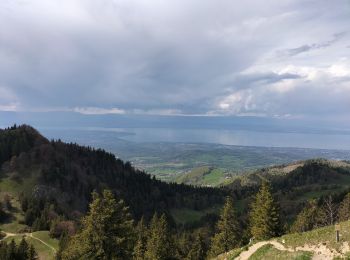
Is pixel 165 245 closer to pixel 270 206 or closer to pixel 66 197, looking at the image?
pixel 270 206

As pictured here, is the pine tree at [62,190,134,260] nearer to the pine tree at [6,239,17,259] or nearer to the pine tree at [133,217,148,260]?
the pine tree at [133,217,148,260]

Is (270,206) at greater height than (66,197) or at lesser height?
greater

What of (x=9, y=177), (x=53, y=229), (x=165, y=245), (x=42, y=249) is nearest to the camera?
(x=165, y=245)

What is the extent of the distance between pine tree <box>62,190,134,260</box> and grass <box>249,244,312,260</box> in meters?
15.6

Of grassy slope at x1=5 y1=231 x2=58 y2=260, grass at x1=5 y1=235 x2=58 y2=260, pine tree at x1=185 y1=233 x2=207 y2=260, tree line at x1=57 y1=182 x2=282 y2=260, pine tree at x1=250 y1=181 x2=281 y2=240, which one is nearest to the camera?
tree line at x1=57 y1=182 x2=282 y2=260

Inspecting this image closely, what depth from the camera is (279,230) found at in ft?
237

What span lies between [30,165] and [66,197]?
2599 centimetres

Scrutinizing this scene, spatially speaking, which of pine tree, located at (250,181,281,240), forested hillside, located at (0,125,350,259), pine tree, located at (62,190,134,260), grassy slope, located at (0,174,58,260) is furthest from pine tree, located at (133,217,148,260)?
pine tree, located at (62,190,134,260)

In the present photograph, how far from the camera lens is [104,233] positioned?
4184 cm

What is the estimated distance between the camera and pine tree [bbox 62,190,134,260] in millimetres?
41312

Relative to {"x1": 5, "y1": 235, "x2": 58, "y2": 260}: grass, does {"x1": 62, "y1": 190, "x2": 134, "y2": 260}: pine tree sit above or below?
above

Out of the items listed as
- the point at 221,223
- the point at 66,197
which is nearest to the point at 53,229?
the point at 221,223

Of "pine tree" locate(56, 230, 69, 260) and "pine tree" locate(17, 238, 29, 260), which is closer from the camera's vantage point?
"pine tree" locate(56, 230, 69, 260)

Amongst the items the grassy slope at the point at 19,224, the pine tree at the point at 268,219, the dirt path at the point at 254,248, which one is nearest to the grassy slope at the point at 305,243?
the dirt path at the point at 254,248
